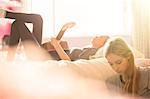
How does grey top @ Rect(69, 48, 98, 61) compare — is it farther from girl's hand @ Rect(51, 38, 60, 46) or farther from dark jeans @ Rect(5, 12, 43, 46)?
dark jeans @ Rect(5, 12, 43, 46)

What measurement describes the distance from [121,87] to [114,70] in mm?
74

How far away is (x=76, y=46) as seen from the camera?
125 inches

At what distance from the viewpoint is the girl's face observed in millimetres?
1042

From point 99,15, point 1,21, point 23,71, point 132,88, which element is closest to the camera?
point 23,71

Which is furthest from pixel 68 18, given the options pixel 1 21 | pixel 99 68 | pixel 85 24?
pixel 99 68

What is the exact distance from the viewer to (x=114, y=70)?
1077 mm

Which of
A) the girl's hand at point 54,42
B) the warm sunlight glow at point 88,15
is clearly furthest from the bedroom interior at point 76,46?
the girl's hand at point 54,42

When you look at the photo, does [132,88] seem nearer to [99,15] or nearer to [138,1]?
[138,1]

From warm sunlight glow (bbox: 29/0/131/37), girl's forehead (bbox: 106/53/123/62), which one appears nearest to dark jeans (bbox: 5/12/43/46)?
girl's forehead (bbox: 106/53/123/62)

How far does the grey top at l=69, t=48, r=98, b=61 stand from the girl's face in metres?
0.55

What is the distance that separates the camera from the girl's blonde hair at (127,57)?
104cm

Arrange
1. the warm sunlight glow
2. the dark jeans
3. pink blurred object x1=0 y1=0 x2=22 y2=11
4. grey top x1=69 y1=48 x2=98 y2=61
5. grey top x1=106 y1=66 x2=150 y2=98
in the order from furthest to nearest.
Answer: the warm sunlight glow
pink blurred object x1=0 y1=0 x2=22 y2=11
grey top x1=69 y1=48 x2=98 y2=61
the dark jeans
grey top x1=106 y1=66 x2=150 y2=98

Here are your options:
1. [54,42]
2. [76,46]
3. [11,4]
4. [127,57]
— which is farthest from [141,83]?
[11,4]

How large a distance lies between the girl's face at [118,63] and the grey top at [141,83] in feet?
0.17
